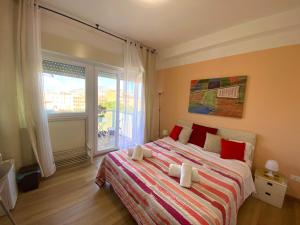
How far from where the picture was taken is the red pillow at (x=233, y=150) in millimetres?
2191

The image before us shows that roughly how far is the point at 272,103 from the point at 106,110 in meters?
3.19

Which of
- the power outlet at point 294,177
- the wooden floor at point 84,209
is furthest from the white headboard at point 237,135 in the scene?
the wooden floor at point 84,209

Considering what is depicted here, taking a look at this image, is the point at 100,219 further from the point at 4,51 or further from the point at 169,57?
the point at 169,57

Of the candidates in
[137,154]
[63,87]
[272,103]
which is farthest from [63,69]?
[272,103]

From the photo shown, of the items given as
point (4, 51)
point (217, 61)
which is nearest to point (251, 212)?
point (217, 61)

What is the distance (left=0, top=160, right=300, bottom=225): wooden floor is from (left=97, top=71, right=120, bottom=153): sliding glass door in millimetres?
1275

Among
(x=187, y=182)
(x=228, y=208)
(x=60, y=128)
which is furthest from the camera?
(x=60, y=128)

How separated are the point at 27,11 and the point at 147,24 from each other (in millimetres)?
1769

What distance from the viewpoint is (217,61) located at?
9.14 ft

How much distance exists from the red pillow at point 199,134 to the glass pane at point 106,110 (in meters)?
1.90

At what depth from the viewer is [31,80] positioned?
205 centimetres

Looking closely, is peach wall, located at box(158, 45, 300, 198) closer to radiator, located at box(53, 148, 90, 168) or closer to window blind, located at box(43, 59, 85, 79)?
window blind, located at box(43, 59, 85, 79)

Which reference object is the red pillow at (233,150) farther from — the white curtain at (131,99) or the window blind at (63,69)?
the window blind at (63,69)

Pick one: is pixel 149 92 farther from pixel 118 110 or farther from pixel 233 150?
pixel 233 150
